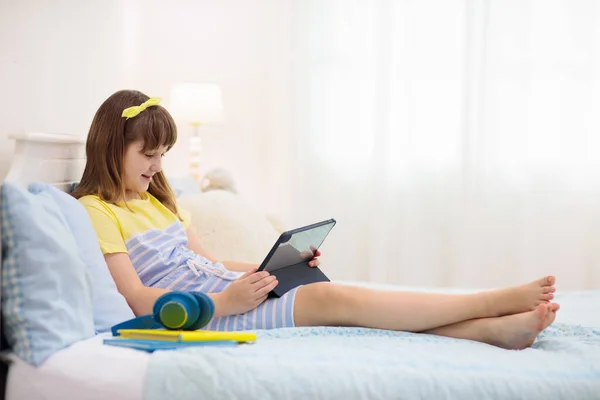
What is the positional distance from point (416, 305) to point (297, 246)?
0.28 metres

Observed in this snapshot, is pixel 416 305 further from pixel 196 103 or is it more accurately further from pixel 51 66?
pixel 196 103

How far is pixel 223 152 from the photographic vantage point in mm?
3535

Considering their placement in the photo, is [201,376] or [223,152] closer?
[201,376]

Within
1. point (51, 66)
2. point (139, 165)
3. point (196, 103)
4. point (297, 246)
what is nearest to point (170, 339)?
point (297, 246)

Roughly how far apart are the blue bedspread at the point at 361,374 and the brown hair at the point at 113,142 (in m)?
0.53

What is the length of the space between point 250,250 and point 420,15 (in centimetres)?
165

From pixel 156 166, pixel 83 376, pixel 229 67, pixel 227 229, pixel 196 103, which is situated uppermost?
pixel 229 67

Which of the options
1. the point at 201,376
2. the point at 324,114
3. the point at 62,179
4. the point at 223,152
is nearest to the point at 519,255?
the point at 324,114

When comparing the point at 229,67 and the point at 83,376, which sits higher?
the point at 229,67

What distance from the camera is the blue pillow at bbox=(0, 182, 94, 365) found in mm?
1190

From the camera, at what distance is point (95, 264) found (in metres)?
1.39

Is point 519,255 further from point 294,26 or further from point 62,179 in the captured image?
point 62,179

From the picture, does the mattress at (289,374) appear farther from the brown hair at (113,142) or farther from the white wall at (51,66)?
the white wall at (51,66)

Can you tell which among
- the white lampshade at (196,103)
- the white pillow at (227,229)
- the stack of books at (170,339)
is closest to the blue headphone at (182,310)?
the stack of books at (170,339)
